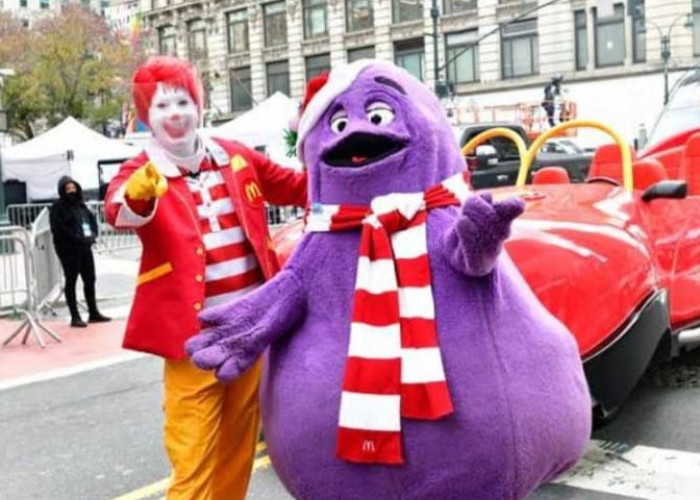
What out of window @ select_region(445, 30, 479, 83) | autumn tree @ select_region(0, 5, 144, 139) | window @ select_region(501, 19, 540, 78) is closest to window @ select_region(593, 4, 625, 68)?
window @ select_region(501, 19, 540, 78)

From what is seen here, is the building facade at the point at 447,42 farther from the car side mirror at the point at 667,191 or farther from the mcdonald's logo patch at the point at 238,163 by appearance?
the mcdonald's logo patch at the point at 238,163

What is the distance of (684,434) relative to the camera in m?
4.99

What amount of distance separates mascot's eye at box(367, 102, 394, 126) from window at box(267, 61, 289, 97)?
4965 centimetres

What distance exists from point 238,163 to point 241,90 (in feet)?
170

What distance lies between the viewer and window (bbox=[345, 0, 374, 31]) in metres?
47.4

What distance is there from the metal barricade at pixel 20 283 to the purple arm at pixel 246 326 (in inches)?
276

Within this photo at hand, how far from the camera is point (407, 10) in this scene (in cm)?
4575

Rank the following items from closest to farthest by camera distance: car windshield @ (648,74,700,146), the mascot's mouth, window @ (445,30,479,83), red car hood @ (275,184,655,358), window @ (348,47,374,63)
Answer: the mascot's mouth, red car hood @ (275,184,655,358), car windshield @ (648,74,700,146), window @ (445,30,479,83), window @ (348,47,374,63)

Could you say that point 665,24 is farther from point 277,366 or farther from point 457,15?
point 277,366

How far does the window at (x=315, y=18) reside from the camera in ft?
162

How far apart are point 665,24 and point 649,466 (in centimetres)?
3633

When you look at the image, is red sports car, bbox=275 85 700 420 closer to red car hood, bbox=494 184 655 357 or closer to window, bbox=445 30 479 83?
red car hood, bbox=494 184 655 357

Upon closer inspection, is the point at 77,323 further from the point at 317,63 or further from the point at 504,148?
the point at 317,63

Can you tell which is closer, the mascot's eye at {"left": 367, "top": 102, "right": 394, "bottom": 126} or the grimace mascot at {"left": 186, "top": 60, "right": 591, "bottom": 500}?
the grimace mascot at {"left": 186, "top": 60, "right": 591, "bottom": 500}
